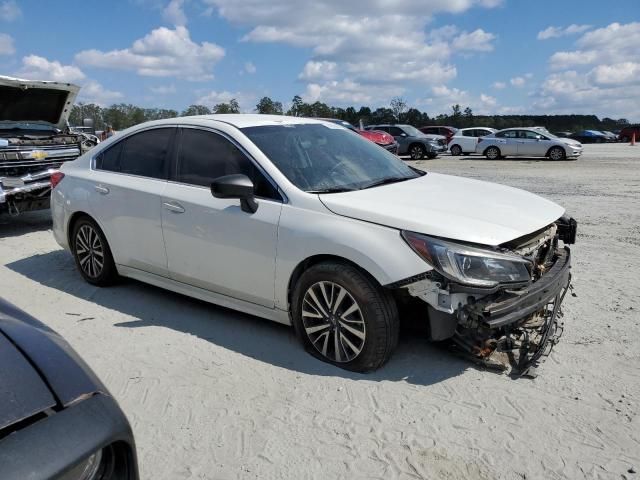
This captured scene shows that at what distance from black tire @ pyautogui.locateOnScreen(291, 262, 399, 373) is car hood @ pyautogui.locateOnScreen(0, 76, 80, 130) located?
23.7ft

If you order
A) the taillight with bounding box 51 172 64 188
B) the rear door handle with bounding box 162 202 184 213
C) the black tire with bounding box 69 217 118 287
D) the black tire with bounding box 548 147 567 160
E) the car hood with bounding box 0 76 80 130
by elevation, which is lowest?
the black tire with bounding box 548 147 567 160

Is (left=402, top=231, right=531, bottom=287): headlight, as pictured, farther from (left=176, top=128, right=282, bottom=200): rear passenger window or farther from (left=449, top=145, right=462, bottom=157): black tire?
(left=449, top=145, right=462, bottom=157): black tire

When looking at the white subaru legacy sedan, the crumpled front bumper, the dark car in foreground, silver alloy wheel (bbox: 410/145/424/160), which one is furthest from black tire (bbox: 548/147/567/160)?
the dark car in foreground

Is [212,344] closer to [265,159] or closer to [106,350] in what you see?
[106,350]

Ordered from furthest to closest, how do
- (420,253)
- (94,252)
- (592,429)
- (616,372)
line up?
1. (94,252)
2. (616,372)
3. (420,253)
4. (592,429)

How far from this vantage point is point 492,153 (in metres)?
25.1

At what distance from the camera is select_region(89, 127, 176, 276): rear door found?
4.71 meters

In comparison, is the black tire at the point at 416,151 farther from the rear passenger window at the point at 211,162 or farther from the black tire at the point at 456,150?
the rear passenger window at the point at 211,162

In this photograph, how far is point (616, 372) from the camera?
3.65 metres

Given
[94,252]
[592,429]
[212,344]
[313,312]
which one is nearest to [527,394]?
[592,429]

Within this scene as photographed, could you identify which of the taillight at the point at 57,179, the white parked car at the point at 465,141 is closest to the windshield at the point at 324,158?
the taillight at the point at 57,179

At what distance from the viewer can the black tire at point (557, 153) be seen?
23156 mm

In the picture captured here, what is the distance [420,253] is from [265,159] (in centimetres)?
142

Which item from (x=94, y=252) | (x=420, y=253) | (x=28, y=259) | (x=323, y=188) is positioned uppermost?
(x=323, y=188)
